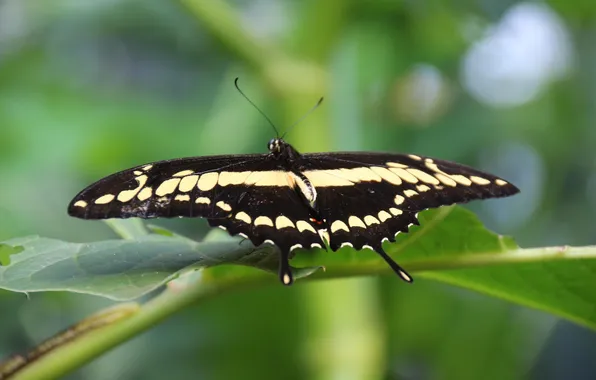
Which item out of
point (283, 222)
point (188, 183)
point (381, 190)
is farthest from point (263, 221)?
point (381, 190)

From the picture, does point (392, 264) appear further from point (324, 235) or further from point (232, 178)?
point (232, 178)

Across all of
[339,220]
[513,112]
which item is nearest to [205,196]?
[339,220]

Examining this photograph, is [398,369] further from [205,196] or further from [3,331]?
[205,196]

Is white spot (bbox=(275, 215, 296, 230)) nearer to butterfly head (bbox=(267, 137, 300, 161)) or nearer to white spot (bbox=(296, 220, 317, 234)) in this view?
white spot (bbox=(296, 220, 317, 234))

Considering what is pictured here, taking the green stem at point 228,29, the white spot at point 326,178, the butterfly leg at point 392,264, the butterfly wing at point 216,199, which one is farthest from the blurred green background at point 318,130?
the butterfly leg at point 392,264

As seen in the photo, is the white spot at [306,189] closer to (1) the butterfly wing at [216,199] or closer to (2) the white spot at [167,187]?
(1) the butterfly wing at [216,199]

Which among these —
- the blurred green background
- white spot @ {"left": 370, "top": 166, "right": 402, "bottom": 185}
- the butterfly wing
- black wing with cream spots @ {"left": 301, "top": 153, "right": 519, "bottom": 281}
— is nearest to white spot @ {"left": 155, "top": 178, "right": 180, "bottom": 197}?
the butterfly wing
